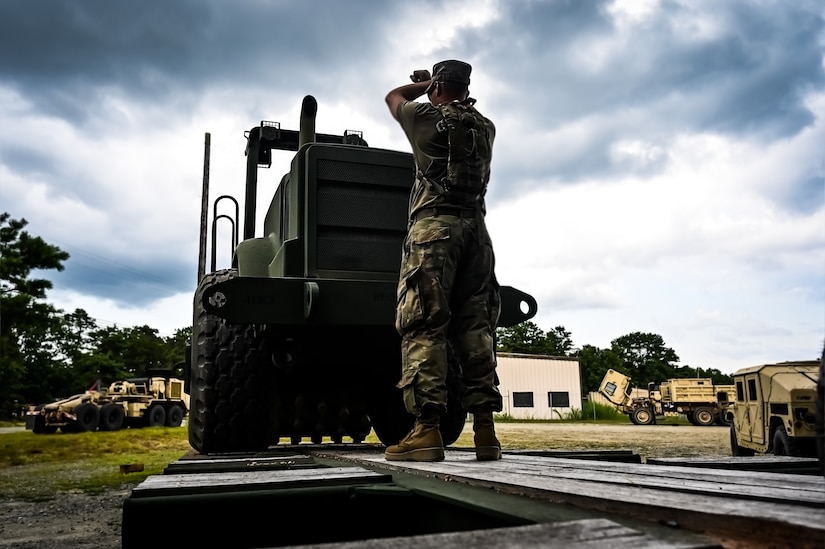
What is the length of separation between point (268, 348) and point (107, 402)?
17.2 m

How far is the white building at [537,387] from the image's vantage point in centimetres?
3469

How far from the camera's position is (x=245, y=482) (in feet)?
5.09

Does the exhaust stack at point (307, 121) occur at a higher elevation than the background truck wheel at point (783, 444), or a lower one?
higher

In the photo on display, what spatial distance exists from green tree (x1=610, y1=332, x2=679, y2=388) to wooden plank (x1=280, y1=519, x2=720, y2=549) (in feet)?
223

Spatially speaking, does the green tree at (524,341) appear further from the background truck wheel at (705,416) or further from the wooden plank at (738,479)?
the wooden plank at (738,479)

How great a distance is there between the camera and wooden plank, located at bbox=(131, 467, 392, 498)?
4.78 feet

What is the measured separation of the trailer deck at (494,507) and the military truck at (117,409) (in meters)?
17.6

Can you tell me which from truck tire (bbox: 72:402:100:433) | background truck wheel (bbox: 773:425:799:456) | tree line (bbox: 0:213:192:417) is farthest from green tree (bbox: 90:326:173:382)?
background truck wheel (bbox: 773:425:799:456)

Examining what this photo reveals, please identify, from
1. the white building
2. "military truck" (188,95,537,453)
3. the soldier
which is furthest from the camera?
the white building

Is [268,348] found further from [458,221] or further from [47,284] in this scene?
[47,284]

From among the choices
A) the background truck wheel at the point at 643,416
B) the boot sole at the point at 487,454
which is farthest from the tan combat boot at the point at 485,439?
the background truck wheel at the point at 643,416

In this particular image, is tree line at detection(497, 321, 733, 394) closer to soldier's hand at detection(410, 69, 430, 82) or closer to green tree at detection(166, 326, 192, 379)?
green tree at detection(166, 326, 192, 379)

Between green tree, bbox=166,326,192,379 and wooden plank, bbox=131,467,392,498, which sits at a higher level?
green tree, bbox=166,326,192,379

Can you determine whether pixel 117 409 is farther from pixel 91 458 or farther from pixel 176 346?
pixel 176 346
